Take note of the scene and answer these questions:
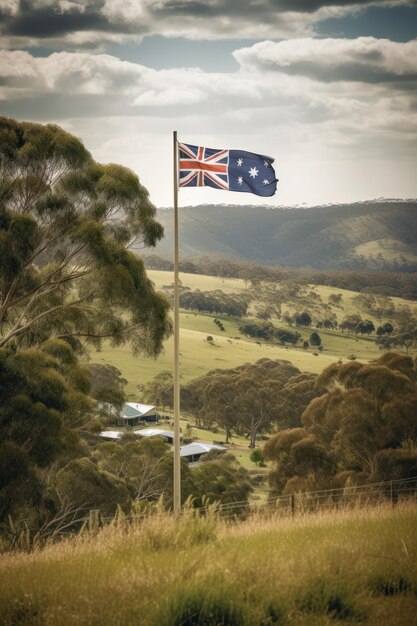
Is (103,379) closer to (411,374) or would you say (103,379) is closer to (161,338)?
(411,374)

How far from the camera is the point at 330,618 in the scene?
19.6 feet

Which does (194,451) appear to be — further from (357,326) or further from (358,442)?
(357,326)

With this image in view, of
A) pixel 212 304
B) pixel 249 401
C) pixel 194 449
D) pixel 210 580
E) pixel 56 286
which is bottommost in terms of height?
pixel 194 449

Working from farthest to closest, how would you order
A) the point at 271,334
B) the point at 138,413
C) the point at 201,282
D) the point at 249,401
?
the point at 201,282
the point at 271,334
the point at 138,413
the point at 249,401

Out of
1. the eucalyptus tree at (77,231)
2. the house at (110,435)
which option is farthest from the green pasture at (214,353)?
the eucalyptus tree at (77,231)

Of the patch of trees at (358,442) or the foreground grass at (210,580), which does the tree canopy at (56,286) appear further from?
the patch of trees at (358,442)

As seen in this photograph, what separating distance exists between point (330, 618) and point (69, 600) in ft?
6.93

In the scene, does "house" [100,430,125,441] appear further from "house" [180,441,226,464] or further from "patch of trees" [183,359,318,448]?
"patch of trees" [183,359,318,448]

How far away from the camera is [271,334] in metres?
139

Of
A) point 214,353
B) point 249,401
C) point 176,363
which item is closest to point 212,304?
point 214,353

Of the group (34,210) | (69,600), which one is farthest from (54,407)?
(69,600)

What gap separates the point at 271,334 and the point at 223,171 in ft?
406

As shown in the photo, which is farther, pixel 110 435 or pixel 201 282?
pixel 201 282

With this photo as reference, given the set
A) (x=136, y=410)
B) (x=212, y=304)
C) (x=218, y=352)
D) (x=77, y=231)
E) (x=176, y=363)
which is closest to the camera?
(x=176, y=363)
